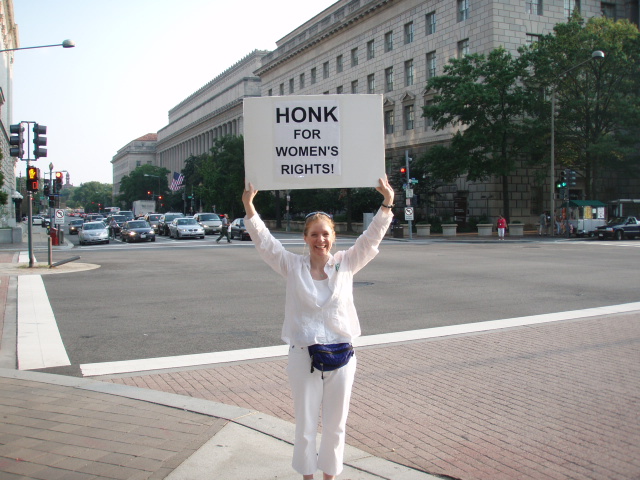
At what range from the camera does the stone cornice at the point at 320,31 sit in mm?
58559

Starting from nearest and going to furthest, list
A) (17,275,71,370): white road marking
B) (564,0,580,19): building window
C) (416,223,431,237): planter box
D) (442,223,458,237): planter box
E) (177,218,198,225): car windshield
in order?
(17,275,71,370): white road marking → (442,223,458,237): planter box → (416,223,431,237): planter box → (177,218,198,225): car windshield → (564,0,580,19): building window

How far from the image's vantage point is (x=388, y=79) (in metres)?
57.1

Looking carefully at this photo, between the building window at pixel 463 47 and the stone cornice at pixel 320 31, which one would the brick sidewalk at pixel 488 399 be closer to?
the building window at pixel 463 47

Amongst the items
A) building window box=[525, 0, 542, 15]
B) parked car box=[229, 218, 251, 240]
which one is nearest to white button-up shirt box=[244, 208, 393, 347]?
parked car box=[229, 218, 251, 240]

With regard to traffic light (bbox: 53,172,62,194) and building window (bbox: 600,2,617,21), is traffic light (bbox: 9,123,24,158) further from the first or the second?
building window (bbox: 600,2,617,21)

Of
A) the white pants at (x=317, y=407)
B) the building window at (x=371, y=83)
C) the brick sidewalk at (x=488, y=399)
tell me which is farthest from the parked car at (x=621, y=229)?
the white pants at (x=317, y=407)

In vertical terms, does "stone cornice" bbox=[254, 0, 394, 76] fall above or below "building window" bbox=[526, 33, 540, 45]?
above

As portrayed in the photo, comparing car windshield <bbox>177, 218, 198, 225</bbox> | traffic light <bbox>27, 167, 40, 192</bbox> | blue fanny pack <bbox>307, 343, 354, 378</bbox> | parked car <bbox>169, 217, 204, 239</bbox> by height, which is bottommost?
blue fanny pack <bbox>307, 343, 354, 378</bbox>

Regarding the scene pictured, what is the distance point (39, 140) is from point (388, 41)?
1638 inches

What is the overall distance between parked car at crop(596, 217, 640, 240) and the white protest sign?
3637 cm

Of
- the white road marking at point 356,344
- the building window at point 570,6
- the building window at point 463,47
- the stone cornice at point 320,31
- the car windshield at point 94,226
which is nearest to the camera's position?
the white road marking at point 356,344

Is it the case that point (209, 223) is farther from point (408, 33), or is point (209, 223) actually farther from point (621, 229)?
point (621, 229)

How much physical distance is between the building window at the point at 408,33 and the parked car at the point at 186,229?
24126 millimetres

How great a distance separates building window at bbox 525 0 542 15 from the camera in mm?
47156
